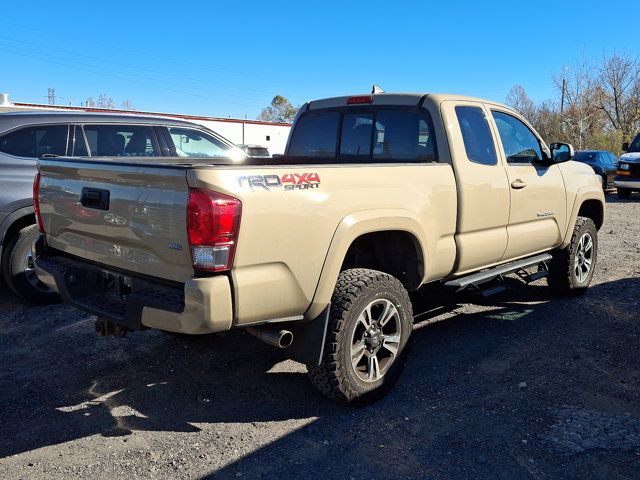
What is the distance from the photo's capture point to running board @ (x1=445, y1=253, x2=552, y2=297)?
4.39m

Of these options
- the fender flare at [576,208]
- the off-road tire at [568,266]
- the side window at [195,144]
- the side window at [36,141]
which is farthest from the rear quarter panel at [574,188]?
the side window at [36,141]

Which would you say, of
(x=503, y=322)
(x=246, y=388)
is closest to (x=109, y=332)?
(x=246, y=388)

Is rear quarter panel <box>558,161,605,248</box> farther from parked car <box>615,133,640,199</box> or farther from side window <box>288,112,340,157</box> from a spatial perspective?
parked car <box>615,133,640,199</box>

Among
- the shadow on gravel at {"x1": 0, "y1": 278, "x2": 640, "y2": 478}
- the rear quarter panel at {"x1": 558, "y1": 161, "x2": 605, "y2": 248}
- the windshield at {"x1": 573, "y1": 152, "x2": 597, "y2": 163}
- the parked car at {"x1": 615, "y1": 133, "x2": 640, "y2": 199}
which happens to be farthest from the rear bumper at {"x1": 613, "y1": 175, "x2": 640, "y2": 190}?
the shadow on gravel at {"x1": 0, "y1": 278, "x2": 640, "y2": 478}

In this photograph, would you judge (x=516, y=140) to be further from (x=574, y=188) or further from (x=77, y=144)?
(x=77, y=144)

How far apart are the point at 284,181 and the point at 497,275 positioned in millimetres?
2559

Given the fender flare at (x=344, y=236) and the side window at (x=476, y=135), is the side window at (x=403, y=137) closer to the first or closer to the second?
the side window at (x=476, y=135)

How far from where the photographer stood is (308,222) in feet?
10.2

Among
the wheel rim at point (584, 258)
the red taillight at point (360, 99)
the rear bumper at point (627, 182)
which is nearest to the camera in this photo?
the red taillight at point (360, 99)

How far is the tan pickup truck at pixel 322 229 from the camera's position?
2830 millimetres

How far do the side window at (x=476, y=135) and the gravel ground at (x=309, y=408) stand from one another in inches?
62.6

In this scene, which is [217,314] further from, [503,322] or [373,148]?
[503,322]

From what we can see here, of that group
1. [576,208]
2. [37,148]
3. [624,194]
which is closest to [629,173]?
Result: [624,194]

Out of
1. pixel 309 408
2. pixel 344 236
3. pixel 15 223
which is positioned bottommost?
pixel 309 408
